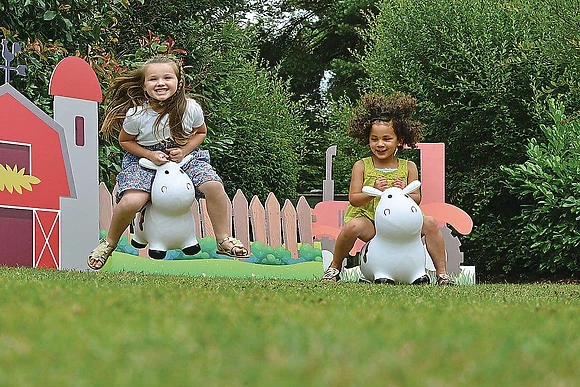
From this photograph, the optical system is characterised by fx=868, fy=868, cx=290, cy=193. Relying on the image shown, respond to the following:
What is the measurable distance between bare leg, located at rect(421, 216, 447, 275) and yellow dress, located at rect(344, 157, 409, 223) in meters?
0.53

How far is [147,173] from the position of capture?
6.75 metres

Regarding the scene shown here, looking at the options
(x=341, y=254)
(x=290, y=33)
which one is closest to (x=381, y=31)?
(x=341, y=254)

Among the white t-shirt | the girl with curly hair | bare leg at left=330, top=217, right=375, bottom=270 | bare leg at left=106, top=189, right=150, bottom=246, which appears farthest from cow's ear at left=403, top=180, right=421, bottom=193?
bare leg at left=106, top=189, right=150, bottom=246

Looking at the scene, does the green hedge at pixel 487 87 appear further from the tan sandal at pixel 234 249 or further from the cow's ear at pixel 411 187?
the tan sandal at pixel 234 249

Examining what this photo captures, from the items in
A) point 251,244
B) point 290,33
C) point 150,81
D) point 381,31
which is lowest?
point 251,244

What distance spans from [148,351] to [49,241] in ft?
19.1

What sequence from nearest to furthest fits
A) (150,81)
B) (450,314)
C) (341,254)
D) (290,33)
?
(450,314) → (150,81) → (341,254) → (290,33)

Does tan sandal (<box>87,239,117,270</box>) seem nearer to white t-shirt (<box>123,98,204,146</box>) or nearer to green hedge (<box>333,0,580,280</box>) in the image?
white t-shirt (<box>123,98,204,146</box>)

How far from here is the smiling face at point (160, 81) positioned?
6.86 meters

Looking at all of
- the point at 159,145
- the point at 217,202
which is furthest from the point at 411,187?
the point at 159,145

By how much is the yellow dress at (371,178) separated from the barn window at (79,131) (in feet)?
8.47

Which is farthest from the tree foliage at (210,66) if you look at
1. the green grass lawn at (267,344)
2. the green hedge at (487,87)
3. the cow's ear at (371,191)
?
the green grass lawn at (267,344)

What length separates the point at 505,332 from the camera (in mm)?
2920

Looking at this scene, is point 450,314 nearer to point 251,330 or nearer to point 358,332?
point 358,332
